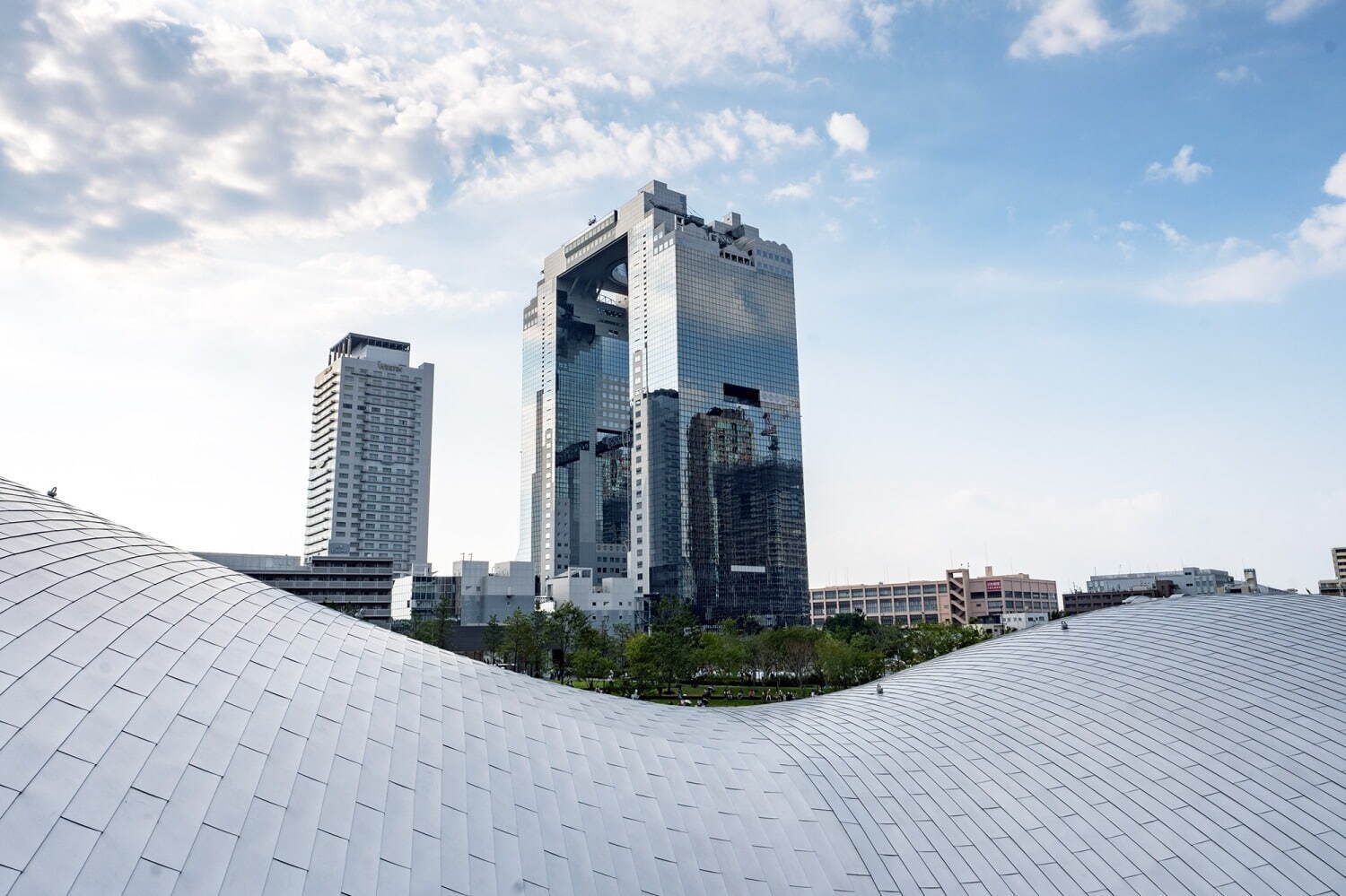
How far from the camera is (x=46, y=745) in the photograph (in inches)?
586

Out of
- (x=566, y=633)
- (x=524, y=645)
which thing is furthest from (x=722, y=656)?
(x=566, y=633)

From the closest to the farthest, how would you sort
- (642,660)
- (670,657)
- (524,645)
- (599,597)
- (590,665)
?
(670,657)
(642,660)
(590,665)
(524,645)
(599,597)

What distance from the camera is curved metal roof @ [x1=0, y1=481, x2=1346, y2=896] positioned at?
15.4 m

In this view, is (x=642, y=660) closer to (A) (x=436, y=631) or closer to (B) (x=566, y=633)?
(B) (x=566, y=633)

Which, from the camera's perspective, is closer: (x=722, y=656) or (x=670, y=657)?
(x=670, y=657)

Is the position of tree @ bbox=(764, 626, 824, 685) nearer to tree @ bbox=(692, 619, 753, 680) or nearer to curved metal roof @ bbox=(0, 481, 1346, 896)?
tree @ bbox=(692, 619, 753, 680)

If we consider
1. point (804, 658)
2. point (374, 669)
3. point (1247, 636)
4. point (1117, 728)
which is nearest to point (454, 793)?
point (374, 669)

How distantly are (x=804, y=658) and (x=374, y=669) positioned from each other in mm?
90188

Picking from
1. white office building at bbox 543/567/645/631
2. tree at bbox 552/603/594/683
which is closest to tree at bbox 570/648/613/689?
tree at bbox 552/603/594/683

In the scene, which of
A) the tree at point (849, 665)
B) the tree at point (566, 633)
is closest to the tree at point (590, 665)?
the tree at point (566, 633)

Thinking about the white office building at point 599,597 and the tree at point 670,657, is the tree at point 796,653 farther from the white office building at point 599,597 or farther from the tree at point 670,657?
the white office building at point 599,597

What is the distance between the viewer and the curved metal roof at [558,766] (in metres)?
15.4

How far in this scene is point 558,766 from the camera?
23.1 m

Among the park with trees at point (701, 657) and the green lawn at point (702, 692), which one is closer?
the green lawn at point (702, 692)
